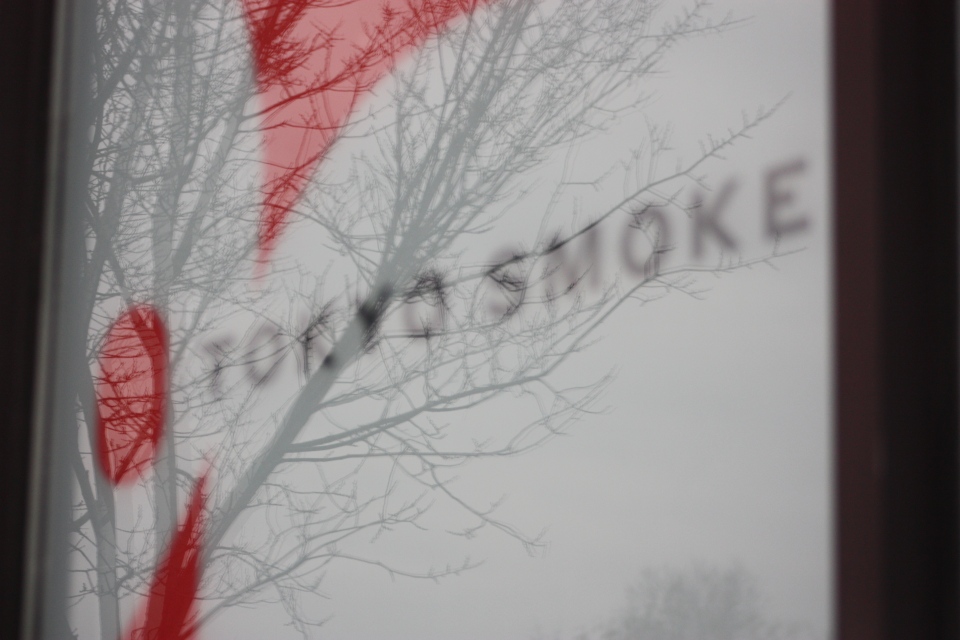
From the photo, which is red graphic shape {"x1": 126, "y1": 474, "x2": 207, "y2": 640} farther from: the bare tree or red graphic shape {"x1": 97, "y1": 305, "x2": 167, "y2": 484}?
Result: red graphic shape {"x1": 97, "y1": 305, "x2": 167, "y2": 484}

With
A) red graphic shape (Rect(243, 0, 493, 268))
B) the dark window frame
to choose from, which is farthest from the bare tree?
the dark window frame

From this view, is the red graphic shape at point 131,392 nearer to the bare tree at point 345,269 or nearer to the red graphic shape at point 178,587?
the bare tree at point 345,269

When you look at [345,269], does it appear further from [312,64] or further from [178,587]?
[178,587]

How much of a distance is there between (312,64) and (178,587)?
817mm

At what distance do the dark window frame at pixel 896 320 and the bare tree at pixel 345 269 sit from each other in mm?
139

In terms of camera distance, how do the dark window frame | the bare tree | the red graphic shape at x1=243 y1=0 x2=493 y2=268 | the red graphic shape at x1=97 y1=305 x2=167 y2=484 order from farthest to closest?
the red graphic shape at x1=97 y1=305 x2=167 y2=484 < the red graphic shape at x1=243 y1=0 x2=493 y2=268 < the bare tree < the dark window frame

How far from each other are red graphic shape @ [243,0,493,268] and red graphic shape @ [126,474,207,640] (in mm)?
419

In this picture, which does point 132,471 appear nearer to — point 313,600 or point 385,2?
point 313,600

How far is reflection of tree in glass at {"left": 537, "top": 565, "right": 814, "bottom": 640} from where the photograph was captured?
0.98m

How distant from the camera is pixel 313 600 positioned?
1.26 metres

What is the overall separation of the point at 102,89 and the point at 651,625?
1.21 m

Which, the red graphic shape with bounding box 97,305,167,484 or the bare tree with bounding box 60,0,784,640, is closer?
the bare tree with bounding box 60,0,784,640

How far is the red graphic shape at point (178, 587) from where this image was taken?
1338 mm

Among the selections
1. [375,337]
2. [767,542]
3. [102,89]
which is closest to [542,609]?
[767,542]
